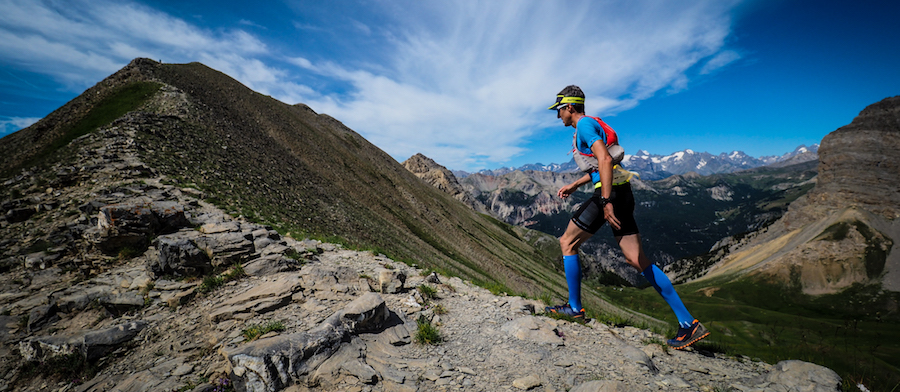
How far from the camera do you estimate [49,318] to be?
7.14m

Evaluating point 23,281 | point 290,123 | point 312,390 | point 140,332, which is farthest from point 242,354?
point 290,123

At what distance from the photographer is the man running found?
6.24 m

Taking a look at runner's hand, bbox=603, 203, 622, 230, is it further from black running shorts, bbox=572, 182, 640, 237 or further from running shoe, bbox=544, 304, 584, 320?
running shoe, bbox=544, 304, 584, 320

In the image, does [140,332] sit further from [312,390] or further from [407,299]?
[407,299]

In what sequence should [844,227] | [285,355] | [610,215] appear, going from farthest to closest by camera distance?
1. [844,227]
2. [610,215]
3. [285,355]

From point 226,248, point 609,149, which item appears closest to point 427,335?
point 609,149

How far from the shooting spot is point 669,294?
257 inches

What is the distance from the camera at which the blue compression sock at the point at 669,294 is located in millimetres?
6316

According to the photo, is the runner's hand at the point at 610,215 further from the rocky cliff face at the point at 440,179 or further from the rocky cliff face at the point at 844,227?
the rocky cliff face at the point at 440,179

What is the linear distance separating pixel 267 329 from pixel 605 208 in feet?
22.0

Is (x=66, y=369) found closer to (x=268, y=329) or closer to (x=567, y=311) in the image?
(x=268, y=329)

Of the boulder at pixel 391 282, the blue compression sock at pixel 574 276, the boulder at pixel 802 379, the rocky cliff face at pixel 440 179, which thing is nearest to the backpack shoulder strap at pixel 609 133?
the blue compression sock at pixel 574 276

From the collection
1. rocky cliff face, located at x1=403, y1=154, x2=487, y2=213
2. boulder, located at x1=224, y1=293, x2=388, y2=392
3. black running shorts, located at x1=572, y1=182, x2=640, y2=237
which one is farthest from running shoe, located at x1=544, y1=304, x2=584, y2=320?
rocky cliff face, located at x1=403, y1=154, x2=487, y2=213

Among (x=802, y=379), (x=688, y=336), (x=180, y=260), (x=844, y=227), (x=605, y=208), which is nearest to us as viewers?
(x=802, y=379)
